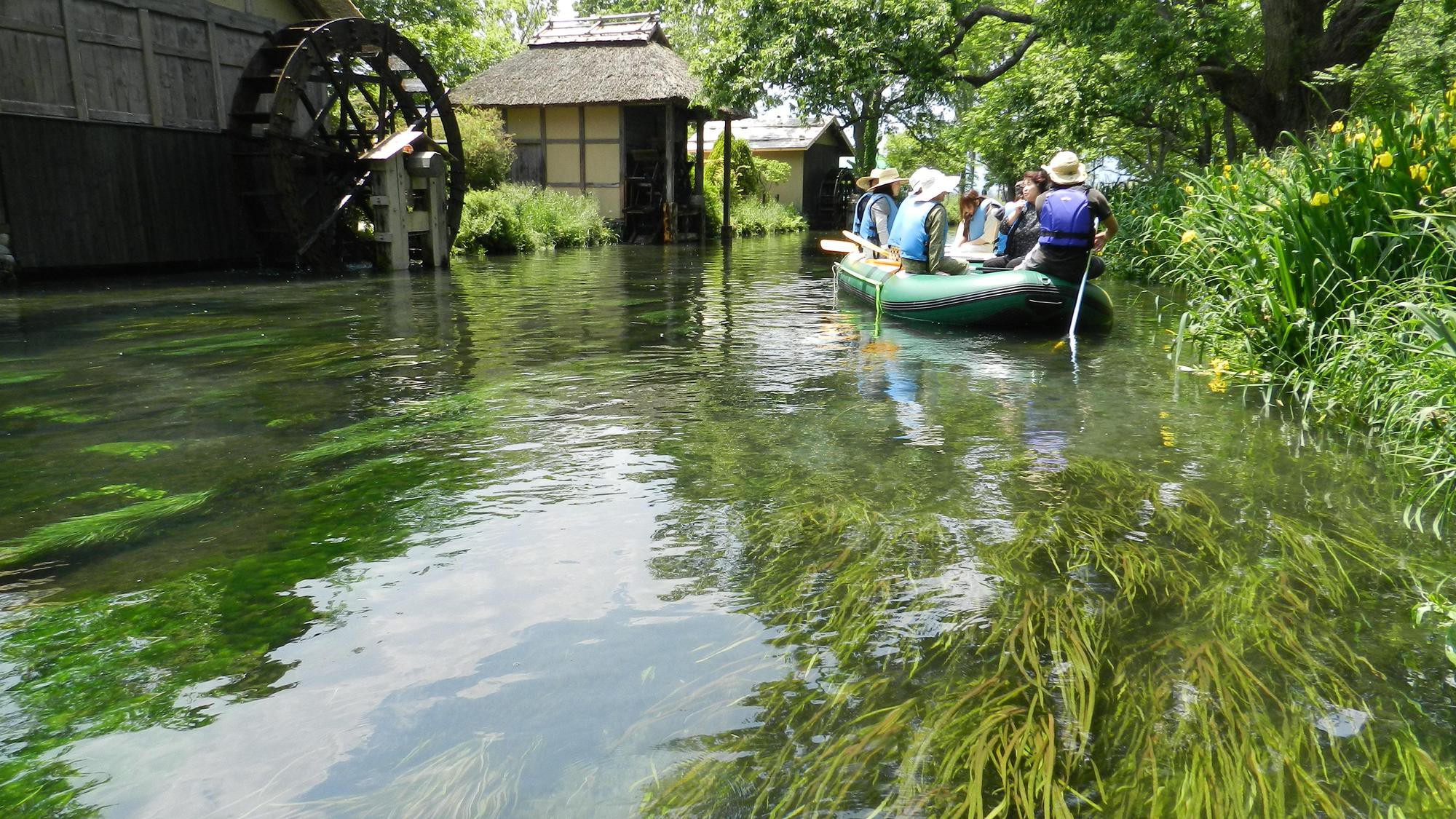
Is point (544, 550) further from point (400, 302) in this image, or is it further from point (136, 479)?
point (400, 302)

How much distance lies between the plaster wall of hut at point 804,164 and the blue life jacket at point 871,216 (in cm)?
2447

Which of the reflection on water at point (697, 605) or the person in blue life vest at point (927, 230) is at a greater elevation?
the person in blue life vest at point (927, 230)

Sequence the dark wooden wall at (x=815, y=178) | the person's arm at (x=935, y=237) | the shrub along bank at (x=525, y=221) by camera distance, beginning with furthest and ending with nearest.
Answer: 1. the dark wooden wall at (x=815, y=178)
2. the shrub along bank at (x=525, y=221)
3. the person's arm at (x=935, y=237)

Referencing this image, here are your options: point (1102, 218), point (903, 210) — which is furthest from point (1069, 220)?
point (903, 210)

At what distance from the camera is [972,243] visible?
11766 mm

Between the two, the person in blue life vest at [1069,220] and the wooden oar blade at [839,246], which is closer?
the person in blue life vest at [1069,220]

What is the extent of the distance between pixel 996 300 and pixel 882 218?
350cm

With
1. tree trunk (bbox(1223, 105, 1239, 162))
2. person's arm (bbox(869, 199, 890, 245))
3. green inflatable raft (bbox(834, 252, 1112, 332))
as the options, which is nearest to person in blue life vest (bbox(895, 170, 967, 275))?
green inflatable raft (bbox(834, 252, 1112, 332))

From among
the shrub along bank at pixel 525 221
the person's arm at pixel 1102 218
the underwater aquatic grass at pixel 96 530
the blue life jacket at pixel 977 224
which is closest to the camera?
the underwater aquatic grass at pixel 96 530

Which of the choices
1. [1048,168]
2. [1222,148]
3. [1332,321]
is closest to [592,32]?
[1222,148]

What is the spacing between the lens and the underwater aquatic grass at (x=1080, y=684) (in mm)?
2297

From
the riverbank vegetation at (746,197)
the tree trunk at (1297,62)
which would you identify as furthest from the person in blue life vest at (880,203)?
the riverbank vegetation at (746,197)

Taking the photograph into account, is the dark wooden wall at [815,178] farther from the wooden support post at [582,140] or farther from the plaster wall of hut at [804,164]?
the wooden support post at [582,140]

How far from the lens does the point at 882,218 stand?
12.0m
